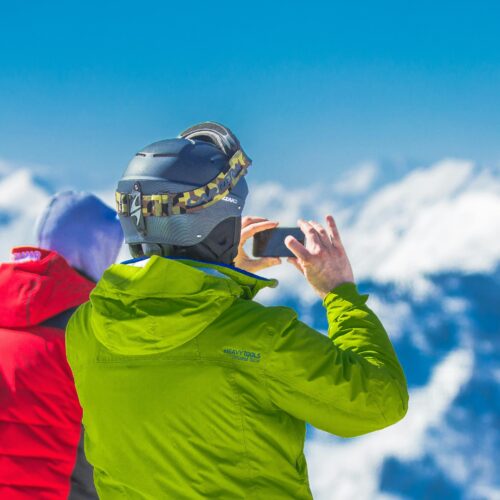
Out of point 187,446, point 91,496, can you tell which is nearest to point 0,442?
point 91,496

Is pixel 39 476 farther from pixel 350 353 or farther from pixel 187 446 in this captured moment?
pixel 350 353

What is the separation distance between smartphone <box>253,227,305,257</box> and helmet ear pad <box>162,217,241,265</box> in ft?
0.97

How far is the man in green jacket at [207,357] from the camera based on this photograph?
289 centimetres

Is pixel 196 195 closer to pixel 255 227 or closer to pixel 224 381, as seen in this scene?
pixel 255 227

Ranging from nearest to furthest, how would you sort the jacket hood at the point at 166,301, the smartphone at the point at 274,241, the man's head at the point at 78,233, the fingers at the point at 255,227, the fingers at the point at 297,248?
the jacket hood at the point at 166,301, the fingers at the point at 297,248, the smartphone at the point at 274,241, the fingers at the point at 255,227, the man's head at the point at 78,233

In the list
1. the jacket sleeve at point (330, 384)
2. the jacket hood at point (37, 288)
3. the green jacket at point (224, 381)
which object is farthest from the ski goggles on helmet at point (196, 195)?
the jacket hood at point (37, 288)

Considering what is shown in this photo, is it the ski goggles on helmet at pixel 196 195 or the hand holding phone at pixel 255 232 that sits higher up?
the ski goggles on helmet at pixel 196 195

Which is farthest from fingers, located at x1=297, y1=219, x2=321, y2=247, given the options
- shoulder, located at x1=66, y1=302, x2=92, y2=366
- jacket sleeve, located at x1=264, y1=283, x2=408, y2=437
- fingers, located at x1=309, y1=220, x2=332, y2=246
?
shoulder, located at x1=66, y1=302, x2=92, y2=366

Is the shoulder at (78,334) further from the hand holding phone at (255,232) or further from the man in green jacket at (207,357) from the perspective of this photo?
the hand holding phone at (255,232)

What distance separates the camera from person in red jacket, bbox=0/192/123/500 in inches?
179

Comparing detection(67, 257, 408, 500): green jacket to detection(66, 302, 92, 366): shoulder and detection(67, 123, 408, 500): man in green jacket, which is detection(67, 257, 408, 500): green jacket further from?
detection(66, 302, 92, 366): shoulder

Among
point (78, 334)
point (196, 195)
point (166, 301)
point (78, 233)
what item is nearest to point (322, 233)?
point (196, 195)

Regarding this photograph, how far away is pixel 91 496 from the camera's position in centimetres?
471

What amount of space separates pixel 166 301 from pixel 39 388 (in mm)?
1826
